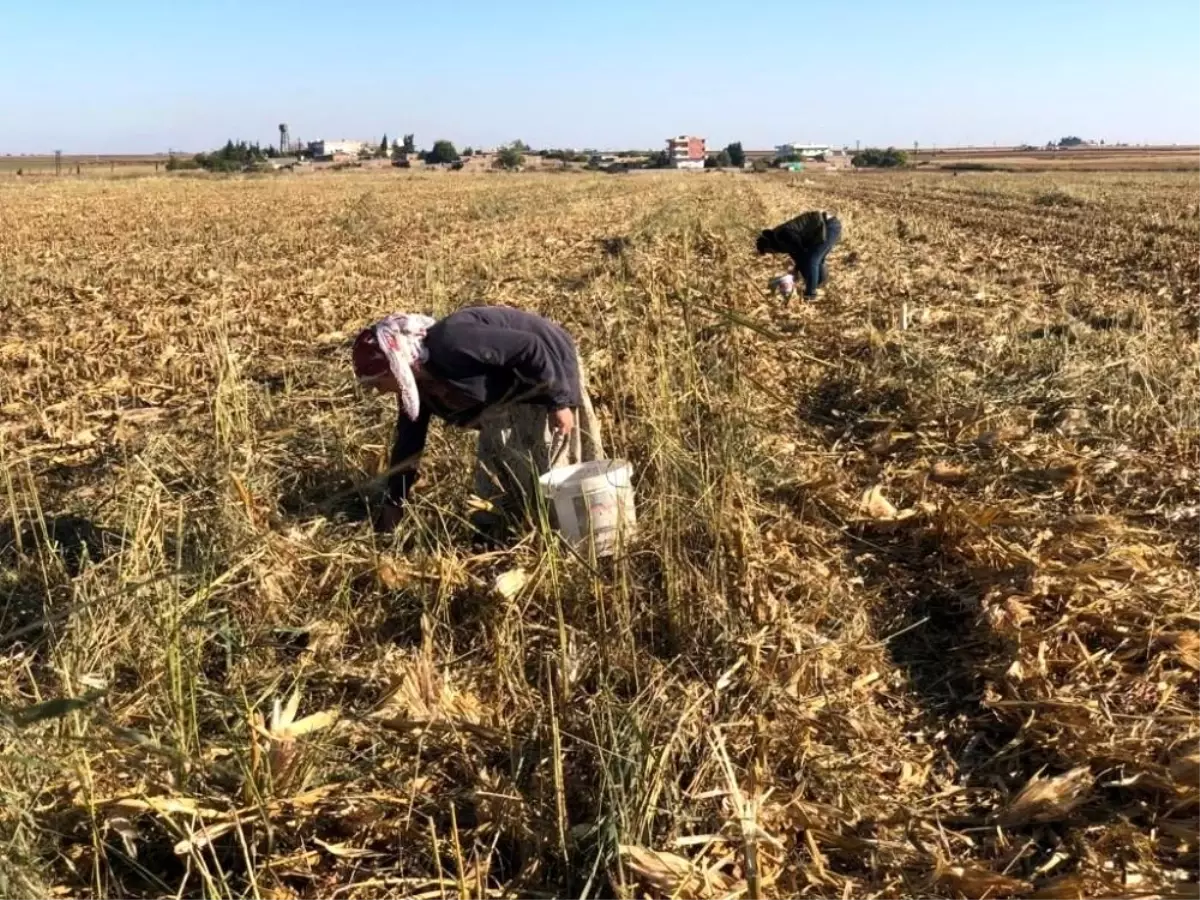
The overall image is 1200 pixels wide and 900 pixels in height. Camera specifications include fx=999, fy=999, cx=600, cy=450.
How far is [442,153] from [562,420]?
4438 inches

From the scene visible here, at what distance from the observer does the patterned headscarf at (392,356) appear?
140 inches

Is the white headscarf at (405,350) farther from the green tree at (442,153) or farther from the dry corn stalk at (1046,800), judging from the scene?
the green tree at (442,153)

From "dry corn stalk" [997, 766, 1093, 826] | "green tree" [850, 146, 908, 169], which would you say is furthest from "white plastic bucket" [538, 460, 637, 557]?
"green tree" [850, 146, 908, 169]

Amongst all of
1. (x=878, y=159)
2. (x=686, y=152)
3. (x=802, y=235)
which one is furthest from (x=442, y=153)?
(x=802, y=235)

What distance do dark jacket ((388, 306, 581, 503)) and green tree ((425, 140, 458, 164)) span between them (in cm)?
10722

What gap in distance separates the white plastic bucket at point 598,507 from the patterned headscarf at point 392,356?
58 cm

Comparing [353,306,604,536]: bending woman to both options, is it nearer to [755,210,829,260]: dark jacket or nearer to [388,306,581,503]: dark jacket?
[388,306,581,503]: dark jacket

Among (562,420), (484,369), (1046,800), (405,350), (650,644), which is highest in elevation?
(405,350)

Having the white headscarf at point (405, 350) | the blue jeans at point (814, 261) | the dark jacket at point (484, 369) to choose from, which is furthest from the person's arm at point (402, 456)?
the blue jeans at point (814, 261)

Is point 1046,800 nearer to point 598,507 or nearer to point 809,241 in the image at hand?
point 598,507

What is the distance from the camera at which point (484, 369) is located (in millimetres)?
3902

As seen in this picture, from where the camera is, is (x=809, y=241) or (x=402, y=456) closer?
(x=402, y=456)

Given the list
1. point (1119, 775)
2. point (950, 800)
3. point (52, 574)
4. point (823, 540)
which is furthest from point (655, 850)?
point (52, 574)

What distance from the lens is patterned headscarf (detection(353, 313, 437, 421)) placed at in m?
3.56
